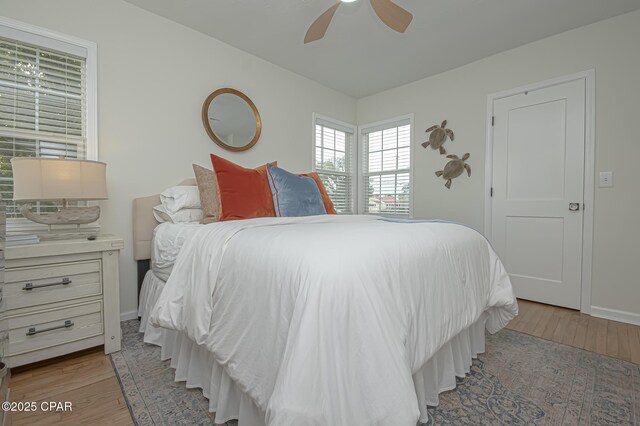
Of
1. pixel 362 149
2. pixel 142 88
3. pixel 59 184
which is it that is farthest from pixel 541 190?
pixel 59 184

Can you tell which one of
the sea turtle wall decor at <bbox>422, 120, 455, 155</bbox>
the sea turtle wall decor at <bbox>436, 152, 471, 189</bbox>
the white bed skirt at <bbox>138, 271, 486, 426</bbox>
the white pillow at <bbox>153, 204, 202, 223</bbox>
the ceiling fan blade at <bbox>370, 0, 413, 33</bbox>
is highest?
the ceiling fan blade at <bbox>370, 0, 413, 33</bbox>

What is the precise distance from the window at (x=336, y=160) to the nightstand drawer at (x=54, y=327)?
106 inches

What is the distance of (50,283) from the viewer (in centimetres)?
161

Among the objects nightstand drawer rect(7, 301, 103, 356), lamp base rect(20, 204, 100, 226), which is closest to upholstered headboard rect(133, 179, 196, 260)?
lamp base rect(20, 204, 100, 226)

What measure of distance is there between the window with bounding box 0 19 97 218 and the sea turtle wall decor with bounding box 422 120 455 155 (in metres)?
3.25

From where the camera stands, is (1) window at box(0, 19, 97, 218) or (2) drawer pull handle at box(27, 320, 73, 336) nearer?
(2) drawer pull handle at box(27, 320, 73, 336)

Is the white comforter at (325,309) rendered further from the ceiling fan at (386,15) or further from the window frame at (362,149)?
the window frame at (362,149)

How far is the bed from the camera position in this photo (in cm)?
81

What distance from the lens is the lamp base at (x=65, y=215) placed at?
1763 mm

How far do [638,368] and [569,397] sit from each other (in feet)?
2.08

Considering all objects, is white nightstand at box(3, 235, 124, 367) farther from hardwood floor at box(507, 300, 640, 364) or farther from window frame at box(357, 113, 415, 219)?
window frame at box(357, 113, 415, 219)

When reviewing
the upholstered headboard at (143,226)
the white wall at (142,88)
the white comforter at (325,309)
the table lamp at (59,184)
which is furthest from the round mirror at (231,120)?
the white comforter at (325,309)

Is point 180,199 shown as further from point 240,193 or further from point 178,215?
point 240,193

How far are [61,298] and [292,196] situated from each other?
4.90ft
